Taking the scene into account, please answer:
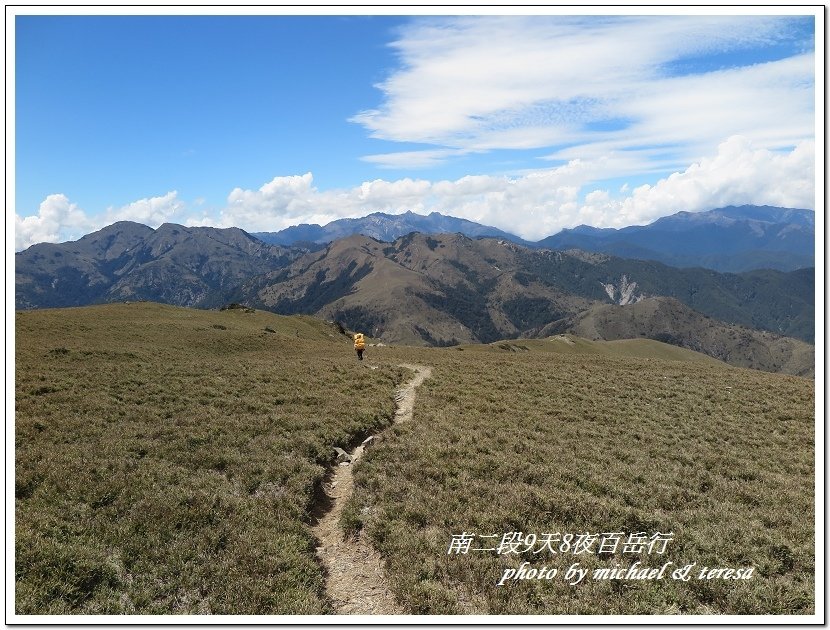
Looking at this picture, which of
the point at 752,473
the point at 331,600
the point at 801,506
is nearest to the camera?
the point at 331,600

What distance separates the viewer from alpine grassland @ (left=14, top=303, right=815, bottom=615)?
11.1m

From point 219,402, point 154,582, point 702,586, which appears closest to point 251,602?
point 154,582

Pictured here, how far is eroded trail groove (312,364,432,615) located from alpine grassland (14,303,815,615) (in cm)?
31

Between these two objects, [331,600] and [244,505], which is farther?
[244,505]

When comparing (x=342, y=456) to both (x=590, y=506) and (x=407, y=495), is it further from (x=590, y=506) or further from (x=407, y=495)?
(x=590, y=506)

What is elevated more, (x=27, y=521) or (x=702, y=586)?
(x=27, y=521)

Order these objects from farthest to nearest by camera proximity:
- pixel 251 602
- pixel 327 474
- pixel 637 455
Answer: pixel 637 455, pixel 327 474, pixel 251 602

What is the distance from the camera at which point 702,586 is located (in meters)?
11.6

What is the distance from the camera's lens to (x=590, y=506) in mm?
15156

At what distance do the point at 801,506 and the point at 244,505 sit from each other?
19.8 meters

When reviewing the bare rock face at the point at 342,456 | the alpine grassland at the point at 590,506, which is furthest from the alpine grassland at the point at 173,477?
the alpine grassland at the point at 590,506

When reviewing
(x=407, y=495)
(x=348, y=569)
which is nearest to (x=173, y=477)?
(x=348, y=569)
